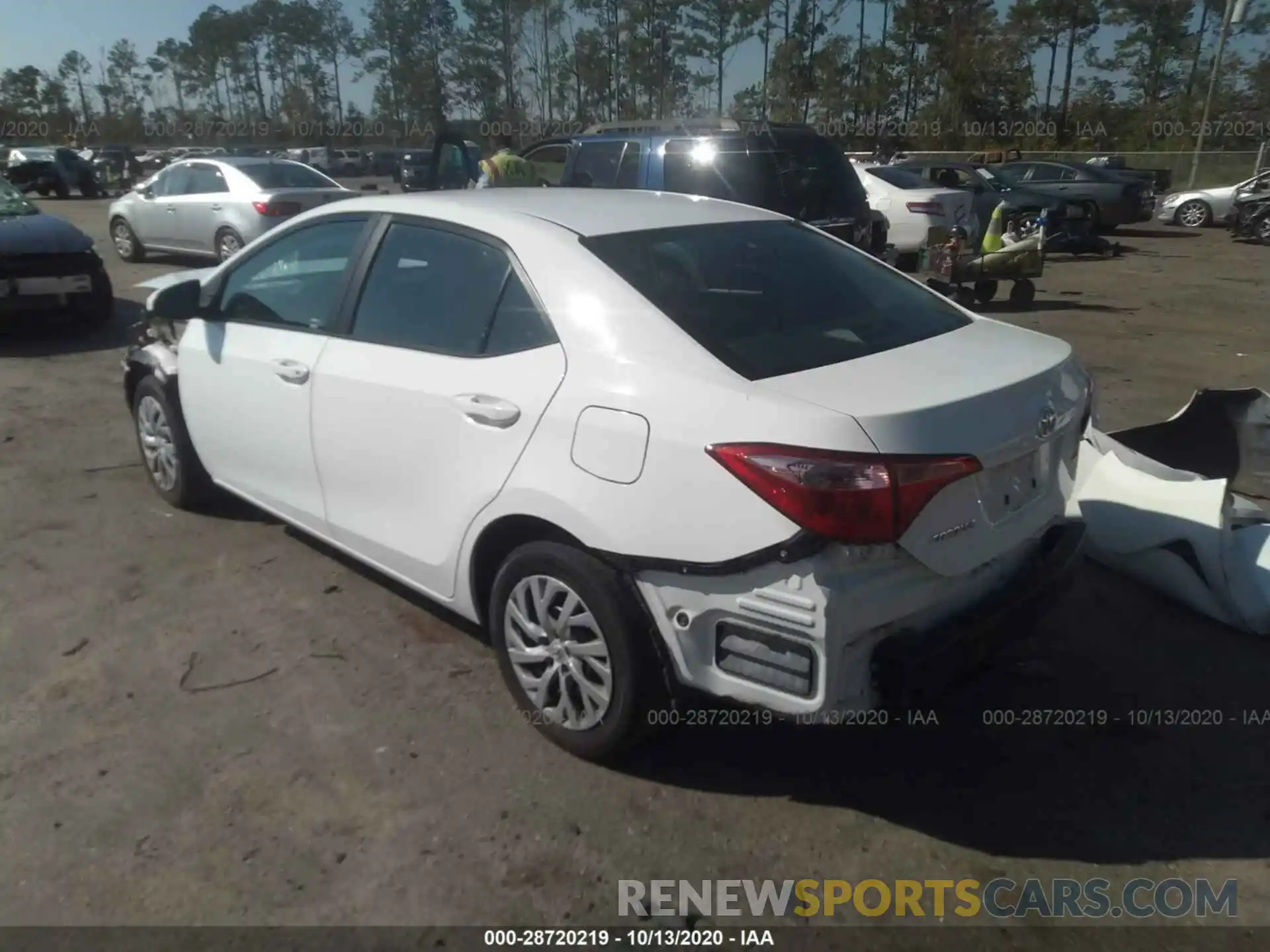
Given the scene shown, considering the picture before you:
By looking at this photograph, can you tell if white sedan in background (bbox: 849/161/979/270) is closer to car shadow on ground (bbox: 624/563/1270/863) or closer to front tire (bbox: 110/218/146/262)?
front tire (bbox: 110/218/146/262)

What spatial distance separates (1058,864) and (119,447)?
19.3 ft

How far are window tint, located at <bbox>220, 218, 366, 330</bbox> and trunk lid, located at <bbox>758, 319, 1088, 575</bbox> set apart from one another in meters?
2.07

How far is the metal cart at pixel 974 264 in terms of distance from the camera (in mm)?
11125

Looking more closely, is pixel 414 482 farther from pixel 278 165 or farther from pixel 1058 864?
pixel 278 165

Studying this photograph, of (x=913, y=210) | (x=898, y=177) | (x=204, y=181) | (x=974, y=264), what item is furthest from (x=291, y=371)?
(x=898, y=177)

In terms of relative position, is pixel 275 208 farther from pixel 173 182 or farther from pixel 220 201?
pixel 173 182

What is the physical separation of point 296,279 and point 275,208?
28.8 feet

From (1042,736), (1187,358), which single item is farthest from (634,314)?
(1187,358)

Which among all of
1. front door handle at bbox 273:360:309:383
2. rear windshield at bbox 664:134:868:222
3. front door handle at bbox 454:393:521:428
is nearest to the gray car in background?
rear windshield at bbox 664:134:868:222

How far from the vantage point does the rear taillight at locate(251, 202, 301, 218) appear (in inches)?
484

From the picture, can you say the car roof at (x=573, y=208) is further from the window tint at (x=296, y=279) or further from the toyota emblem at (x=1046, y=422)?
the toyota emblem at (x=1046, y=422)

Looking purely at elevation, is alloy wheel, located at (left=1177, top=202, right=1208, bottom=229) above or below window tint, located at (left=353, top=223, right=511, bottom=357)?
below

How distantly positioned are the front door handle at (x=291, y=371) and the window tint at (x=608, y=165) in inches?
212

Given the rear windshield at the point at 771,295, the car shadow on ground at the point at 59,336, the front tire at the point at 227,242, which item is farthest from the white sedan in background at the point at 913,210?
the rear windshield at the point at 771,295
